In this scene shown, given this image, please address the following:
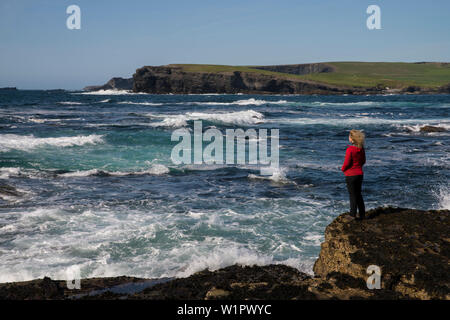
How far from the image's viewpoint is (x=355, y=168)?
715 cm

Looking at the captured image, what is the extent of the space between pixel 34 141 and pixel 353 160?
830 inches

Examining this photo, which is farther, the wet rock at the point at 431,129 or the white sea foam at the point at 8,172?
the wet rock at the point at 431,129

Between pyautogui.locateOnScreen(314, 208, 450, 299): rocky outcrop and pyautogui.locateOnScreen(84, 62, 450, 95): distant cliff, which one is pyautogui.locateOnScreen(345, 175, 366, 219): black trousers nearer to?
pyautogui.locateOnScreen(314, 208, 450, 299): rocky outcrop

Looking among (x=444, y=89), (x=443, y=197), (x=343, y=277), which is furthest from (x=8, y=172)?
(x=444, y=89)

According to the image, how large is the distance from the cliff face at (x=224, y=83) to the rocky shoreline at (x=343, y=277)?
149290 millimetres

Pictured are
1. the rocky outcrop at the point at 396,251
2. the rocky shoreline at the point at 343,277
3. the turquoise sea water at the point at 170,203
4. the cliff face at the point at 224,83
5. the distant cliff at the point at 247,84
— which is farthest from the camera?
the cliff face at the point at 224,83

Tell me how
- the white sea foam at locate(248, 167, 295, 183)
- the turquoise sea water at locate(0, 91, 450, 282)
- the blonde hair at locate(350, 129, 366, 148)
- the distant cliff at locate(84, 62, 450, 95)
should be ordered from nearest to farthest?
the blonde hair at locate(350, 129, 366, 148) → the turquoise sea water at locate(0, 91, 450, 282) → the white sea foam at locate(248, 167, 295, 183) → the distant cliff at locate(84, 62, 450, 95)

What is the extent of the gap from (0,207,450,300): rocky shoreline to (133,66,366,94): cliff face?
490 ft

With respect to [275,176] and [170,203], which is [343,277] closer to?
[170,203]

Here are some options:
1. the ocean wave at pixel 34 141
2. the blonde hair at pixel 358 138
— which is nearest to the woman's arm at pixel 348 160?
the blonde hair at pixel 358 138

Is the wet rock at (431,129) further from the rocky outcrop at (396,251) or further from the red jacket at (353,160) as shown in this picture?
the red jacket at (353,160)

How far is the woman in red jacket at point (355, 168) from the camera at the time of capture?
276 inches

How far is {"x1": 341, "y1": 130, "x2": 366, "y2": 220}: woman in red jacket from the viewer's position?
23.0ft

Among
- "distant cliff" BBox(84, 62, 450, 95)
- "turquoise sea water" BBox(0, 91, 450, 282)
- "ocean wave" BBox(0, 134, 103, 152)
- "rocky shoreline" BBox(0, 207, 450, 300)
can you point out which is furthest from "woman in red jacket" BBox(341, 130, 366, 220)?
"distant cliff" BBox(84, 62, 450, 95)
